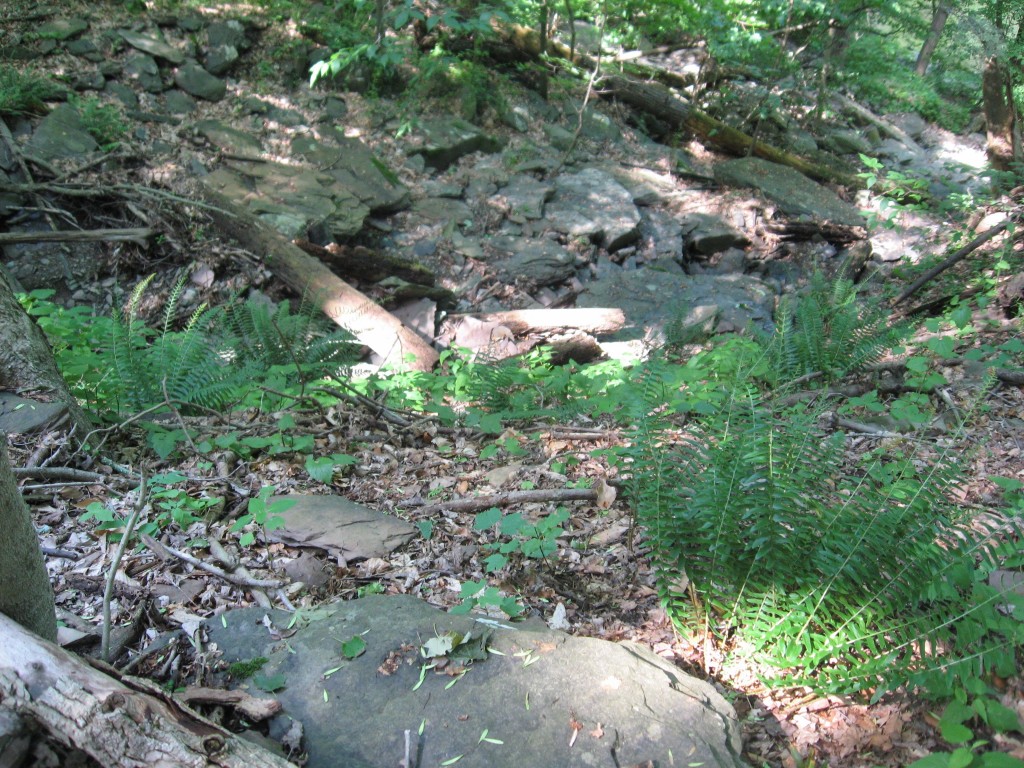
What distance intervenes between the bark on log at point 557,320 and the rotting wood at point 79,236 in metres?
3.50

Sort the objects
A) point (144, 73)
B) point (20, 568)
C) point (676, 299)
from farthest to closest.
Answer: point (144, 73) → point (676, 299) → point (20, 568)

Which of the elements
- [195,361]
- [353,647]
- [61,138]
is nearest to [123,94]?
[61,138]

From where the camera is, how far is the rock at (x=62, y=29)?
30.3 ft

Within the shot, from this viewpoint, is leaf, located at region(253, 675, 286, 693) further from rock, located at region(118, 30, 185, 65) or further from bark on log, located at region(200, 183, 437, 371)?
rock, located at region(118, 30, 185, 65)

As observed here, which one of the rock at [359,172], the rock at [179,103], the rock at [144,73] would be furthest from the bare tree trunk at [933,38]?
the rock at [144,73]

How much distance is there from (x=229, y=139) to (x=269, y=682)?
29.2 ft

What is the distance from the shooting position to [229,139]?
9.24m

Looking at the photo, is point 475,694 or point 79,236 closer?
point 475,694

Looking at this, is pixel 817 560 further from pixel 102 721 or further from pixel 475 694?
pixel 102 721

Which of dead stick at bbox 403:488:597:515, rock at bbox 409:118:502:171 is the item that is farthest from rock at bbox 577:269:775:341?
dead stick at bbox 403:488:597:515

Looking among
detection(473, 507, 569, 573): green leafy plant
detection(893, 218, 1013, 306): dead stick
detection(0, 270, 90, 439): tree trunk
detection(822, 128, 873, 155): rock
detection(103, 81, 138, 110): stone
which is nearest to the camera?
detection(473, 507, 569, 573): green leafy plant

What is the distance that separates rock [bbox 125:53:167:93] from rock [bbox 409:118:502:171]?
3600mm

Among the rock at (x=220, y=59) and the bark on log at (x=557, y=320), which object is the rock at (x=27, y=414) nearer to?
the bark on log at (x=557, y=320)

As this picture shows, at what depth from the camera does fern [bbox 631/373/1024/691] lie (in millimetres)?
2090
